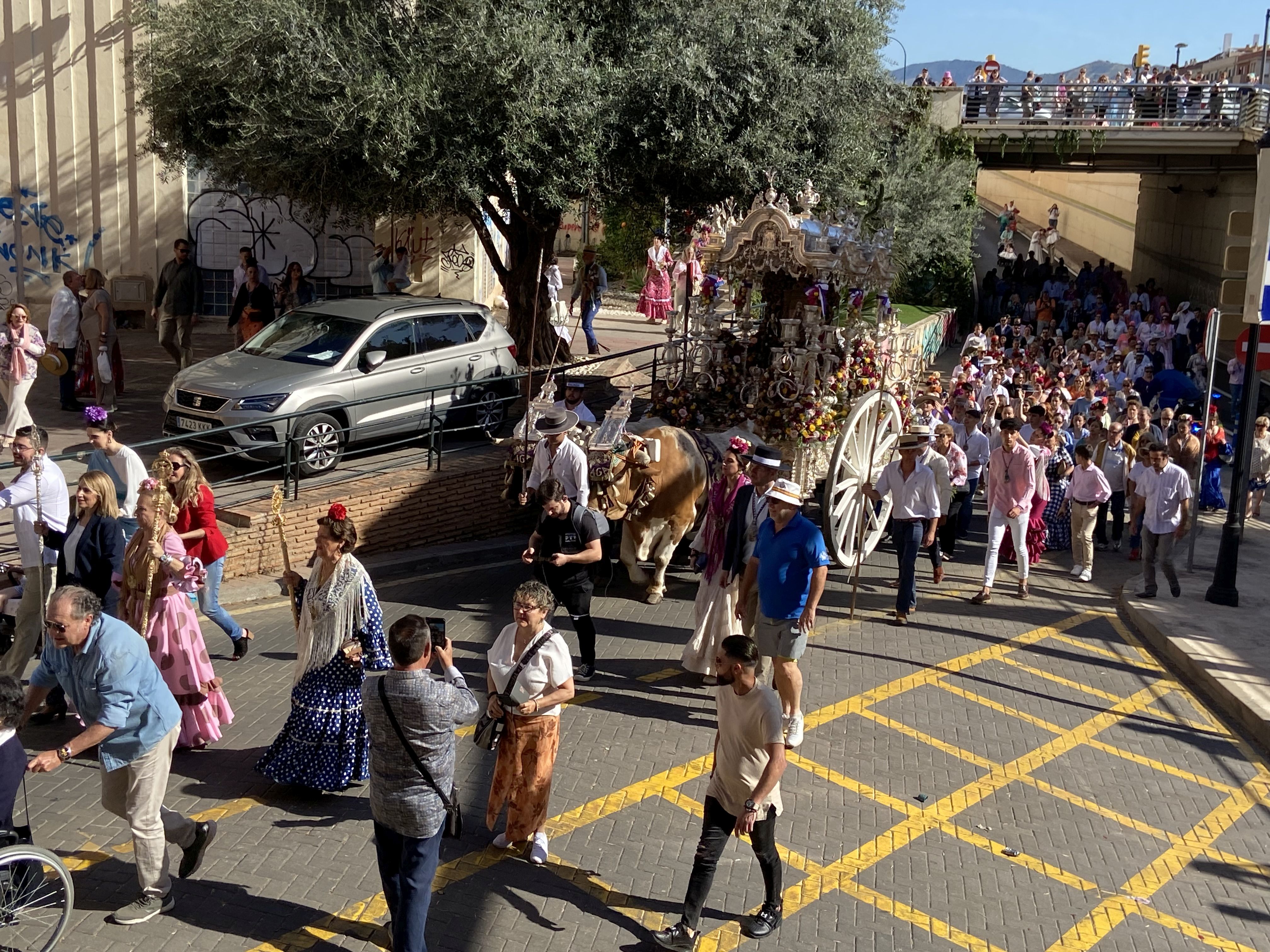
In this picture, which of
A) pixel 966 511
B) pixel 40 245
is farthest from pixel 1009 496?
pixel 40 245

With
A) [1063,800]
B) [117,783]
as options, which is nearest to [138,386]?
[117,783]

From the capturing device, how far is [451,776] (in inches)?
220

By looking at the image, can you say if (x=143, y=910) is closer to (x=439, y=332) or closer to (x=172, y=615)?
(x=172, y=615)

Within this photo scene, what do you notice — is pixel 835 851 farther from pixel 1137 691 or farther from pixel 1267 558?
pixel 1267 558

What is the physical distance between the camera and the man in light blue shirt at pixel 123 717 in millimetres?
5688

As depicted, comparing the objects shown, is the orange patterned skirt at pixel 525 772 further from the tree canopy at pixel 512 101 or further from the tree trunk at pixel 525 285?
the tree trunk at pixel 525 285

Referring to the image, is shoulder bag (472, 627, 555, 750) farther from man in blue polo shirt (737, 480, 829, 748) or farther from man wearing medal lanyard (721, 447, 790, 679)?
man wearing medal lanyard (721, 447, 790, 679)

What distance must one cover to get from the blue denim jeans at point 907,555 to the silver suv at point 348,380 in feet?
14.5

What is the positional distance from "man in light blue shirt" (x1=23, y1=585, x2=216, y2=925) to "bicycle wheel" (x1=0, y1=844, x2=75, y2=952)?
15.0 inches

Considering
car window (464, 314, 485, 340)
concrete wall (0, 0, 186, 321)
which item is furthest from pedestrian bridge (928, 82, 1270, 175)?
car window (464, 314, 485, 340)

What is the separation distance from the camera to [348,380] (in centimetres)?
1309

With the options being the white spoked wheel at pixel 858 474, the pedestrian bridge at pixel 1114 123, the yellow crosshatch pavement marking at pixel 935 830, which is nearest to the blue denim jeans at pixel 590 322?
the white spoked wheel at pixel 858 474

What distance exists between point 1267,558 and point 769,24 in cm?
840

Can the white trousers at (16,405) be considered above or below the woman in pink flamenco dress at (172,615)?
above
